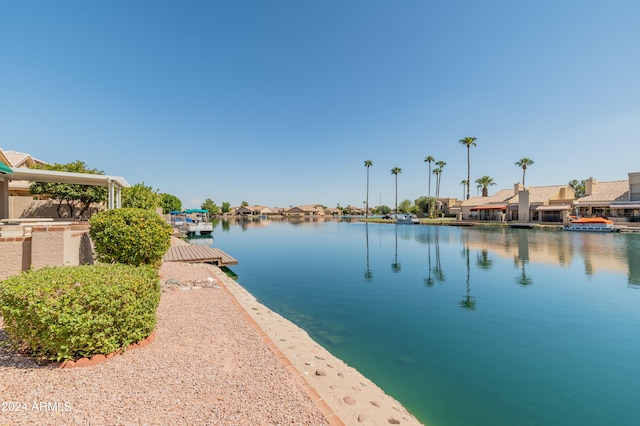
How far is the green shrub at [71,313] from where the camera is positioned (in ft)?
11.4

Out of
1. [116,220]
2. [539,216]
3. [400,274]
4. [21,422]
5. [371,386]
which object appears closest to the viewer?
[21,422]

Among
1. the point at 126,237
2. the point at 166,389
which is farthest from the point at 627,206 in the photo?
the point at 126,237

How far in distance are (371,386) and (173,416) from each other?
133 inches

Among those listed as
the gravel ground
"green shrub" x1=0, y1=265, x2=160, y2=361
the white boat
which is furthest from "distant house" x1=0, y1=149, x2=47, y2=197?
"green shrub" x1=0, y1=265, x2=160, y2=361

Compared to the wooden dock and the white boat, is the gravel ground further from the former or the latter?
the white boat

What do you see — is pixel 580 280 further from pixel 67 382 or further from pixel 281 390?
pixel 67 382

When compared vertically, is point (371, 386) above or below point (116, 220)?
below

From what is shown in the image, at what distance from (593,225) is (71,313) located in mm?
48241

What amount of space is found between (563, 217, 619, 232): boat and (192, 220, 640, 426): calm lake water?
22491 mm

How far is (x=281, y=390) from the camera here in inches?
138

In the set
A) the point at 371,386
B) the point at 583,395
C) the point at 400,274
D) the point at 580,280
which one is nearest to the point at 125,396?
the point at 371,386

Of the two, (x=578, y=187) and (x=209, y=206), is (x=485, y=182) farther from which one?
(x=209, y=206)

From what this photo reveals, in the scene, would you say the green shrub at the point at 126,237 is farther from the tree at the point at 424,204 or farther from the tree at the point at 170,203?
the tree at the point at 170,203

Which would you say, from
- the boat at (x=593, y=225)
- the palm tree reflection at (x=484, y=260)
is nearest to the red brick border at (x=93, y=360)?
the palm tree reflection at (x=484, y=260)
